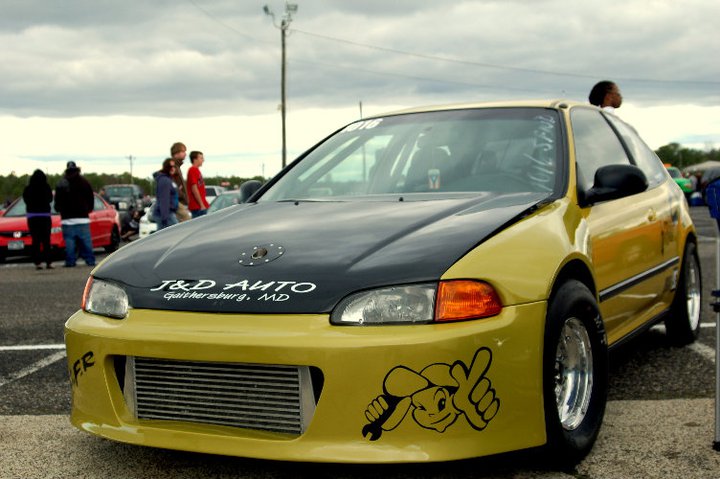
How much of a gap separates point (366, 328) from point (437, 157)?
1641mm

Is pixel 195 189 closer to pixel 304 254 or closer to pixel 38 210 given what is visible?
pixel 38 210

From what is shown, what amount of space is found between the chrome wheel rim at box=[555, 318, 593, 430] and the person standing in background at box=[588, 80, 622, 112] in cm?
378

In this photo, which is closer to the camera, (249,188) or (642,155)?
(249,188)

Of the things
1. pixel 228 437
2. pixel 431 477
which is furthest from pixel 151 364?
pixel 431 477

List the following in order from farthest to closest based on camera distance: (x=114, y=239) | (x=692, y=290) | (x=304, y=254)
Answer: (x=114, y=239) → (x=692, y=290) → (x=304, y=254)

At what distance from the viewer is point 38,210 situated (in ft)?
47.3

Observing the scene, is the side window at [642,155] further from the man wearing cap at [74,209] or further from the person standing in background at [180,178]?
the man wearing cap at [74,209]

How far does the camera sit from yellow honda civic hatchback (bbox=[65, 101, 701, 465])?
2.86 meters

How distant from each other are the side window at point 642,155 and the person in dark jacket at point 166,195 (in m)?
7.74

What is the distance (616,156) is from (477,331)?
234 cm

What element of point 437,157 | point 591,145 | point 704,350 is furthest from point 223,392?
point 704,350

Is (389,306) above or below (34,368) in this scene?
above

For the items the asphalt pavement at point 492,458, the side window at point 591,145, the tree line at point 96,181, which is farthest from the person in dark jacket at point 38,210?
the tree line at point 96,181

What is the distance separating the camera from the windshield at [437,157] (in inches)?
161
